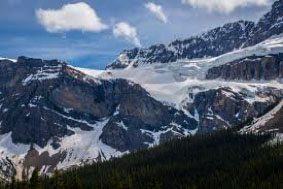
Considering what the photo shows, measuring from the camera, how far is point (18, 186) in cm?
18300

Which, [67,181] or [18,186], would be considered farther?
[67,181]

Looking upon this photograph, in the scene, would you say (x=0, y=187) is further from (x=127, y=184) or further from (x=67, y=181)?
(x=127, y=184)

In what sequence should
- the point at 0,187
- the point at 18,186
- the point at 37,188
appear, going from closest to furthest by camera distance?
the point at 37,188 → the point at 18,186 → the point at 0,187

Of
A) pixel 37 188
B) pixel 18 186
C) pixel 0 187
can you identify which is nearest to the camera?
pixel 37 188

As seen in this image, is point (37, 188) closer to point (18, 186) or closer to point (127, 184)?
point (18, 186)

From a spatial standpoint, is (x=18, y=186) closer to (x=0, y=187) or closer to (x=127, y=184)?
(x=0, y=187)

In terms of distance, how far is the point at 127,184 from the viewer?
191125mm

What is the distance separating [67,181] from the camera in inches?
7840

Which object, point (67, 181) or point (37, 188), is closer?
point (37, 188)

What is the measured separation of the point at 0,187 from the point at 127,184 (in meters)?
37.6

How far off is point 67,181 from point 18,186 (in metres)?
19.9

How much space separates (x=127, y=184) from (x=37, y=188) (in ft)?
101

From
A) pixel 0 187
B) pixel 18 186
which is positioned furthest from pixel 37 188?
pixel 0 187

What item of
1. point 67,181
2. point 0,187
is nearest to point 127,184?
point 67,181
